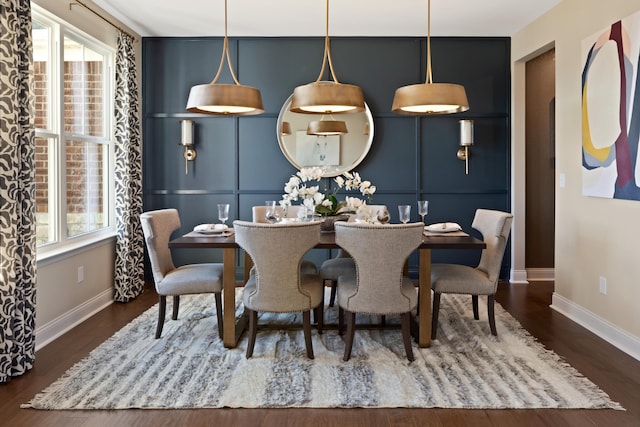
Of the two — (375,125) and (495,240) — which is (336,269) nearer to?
(495,240)

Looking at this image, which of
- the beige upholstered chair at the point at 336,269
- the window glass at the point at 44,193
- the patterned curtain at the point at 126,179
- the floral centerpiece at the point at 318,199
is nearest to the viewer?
the floral centerpiece at the point at 318,199

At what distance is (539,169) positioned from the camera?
5484mm

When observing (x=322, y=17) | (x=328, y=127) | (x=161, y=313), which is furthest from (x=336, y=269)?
(x=322, y=17)

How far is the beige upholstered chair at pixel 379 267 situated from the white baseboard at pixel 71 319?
A: 2.12m

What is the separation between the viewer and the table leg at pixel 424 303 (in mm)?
3270

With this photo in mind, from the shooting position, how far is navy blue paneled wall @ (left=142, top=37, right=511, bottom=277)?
537 cm

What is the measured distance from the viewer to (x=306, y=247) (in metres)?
2.98

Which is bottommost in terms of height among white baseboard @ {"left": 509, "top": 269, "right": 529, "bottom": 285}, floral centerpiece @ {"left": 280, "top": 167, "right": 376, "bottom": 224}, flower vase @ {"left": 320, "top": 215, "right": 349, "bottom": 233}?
white baseboard @ {"left": 509, "top": 269, "right": 529, "bottom": 285}

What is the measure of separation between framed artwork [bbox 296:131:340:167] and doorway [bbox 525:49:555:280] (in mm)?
2176

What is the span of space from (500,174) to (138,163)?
3.86 meters

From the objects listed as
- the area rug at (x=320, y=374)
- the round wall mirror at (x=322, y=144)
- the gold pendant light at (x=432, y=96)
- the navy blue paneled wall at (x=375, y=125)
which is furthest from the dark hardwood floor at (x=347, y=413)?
the round wall mirror at (x=322, y=144)

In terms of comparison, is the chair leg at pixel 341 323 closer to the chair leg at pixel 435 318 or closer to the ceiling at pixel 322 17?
the chair leg at pixel 435 318

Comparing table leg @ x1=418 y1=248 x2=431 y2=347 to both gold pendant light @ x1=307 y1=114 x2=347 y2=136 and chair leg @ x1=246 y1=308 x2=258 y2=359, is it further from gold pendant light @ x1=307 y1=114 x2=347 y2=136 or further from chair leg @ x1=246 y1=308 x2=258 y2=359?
gold pendant light @ x1=307 y1=114 x2=347 y2=136

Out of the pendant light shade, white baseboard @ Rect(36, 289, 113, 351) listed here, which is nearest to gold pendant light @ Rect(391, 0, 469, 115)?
the pendant light shade
